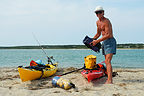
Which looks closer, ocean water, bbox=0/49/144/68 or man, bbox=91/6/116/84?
man, bbox=91/6/116/84

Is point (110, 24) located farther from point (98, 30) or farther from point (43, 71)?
point (43, 71)

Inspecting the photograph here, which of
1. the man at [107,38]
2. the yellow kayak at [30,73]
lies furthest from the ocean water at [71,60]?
the man at [107,38]

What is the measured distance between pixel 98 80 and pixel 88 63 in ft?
2.45

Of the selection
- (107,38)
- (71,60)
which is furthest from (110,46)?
(71,60)

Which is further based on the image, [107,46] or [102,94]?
[107,46]

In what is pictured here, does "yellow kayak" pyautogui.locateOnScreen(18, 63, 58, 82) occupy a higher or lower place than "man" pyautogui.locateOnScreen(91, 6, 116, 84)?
lower

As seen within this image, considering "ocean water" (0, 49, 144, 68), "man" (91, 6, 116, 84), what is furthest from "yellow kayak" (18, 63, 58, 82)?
"ocean water" (0, 49, 144, 68)

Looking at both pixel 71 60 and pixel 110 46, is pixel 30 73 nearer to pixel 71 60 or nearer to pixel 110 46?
pixel 110 46

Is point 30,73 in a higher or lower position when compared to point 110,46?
lower

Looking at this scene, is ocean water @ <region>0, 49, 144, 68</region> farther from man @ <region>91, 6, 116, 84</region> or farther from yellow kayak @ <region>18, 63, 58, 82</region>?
man @ <region>91, 6, 116, 84</region>

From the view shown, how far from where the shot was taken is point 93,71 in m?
6.15

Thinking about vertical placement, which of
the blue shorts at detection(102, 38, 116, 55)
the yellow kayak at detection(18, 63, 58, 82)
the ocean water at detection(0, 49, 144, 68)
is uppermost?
the blue shorts at detection(102, 38, 116, 55)

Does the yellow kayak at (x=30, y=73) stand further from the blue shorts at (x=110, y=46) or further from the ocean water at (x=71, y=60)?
the ocean water at (x=71, y=60)

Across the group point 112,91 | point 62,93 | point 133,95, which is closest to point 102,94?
point 112,91
